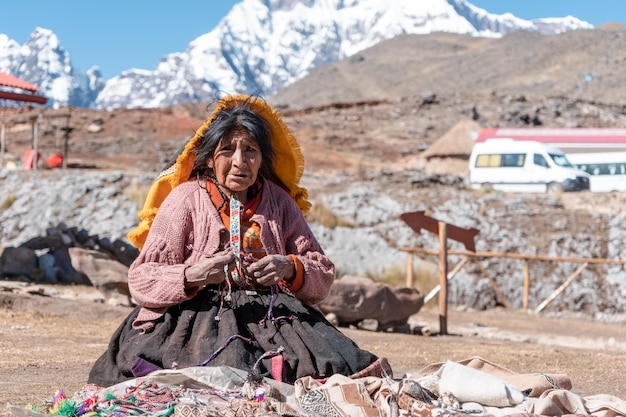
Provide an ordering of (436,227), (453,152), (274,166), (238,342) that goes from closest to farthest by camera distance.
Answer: (238,342), (274,166), (436,227), (453,152)

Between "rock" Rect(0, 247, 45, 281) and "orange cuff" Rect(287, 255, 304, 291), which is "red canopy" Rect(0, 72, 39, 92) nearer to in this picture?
"rock" Rect(0, 247, 45, 281)

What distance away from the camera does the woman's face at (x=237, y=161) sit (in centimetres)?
393

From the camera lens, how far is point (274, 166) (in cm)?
426

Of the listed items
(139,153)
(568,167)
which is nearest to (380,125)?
(139,153)

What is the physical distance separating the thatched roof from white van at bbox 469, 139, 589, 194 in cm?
299

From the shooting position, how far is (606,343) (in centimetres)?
1086

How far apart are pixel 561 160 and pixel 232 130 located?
899 inches

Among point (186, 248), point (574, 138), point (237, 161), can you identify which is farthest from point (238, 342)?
point (574, 138)

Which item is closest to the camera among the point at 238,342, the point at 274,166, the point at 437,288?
the point at 238,342

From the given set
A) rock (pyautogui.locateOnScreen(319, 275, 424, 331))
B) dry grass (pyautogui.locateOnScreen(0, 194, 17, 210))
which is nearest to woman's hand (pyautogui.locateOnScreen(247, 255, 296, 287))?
rock (pyautogui.locateOnScreen(319, 275, 424, 331))

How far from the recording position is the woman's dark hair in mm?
3979

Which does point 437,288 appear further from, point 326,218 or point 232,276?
point 232,276

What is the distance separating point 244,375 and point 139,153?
31.0m

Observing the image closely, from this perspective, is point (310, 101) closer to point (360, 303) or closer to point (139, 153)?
point (139, 153)
